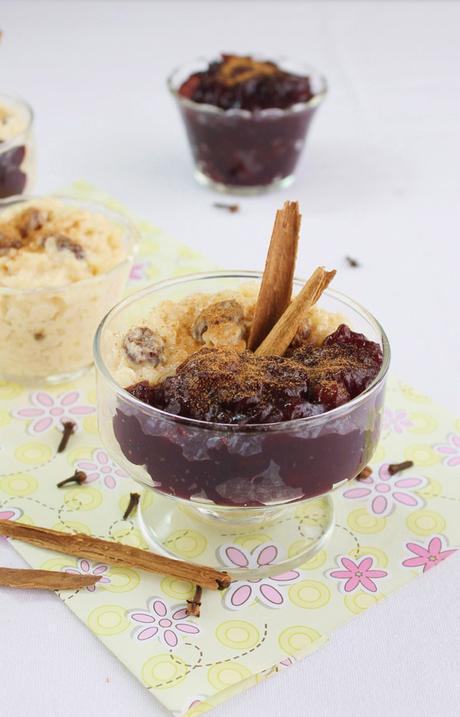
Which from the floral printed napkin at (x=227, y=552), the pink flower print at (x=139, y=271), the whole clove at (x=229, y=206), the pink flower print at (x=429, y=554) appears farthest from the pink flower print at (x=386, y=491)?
the whole clove at (x=229, y=206)

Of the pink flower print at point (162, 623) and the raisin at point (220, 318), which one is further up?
the raisin at point (220, 318)

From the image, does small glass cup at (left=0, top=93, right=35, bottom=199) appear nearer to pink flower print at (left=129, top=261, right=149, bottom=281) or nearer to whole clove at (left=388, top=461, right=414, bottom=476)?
pink flower print at (left=129, top=261, right=149, bottom=281)

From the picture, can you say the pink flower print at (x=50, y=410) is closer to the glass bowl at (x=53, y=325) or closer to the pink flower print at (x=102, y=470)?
the glass bowl at (x=53, y=325)

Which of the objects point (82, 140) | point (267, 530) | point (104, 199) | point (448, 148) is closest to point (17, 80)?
point (82, 140)

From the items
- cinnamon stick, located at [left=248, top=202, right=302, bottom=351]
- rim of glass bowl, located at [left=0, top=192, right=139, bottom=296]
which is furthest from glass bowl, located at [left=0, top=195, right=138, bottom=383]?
cinnamon stick, located at [left=248, top=202, right=302, bottom=351]

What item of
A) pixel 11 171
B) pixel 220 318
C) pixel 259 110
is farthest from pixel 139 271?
pixel 220 318
